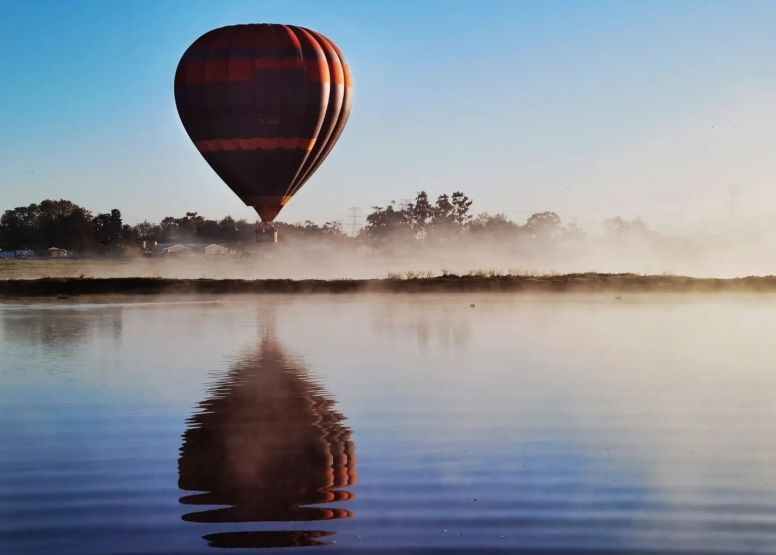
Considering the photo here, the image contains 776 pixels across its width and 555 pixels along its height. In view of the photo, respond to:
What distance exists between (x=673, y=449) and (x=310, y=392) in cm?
783

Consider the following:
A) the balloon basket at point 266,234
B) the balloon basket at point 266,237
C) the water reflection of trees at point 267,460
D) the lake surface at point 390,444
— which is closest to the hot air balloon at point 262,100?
the balloon basket at point 266,234

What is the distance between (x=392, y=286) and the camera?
63594 millimetres

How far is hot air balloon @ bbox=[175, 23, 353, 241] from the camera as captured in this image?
49969 mm

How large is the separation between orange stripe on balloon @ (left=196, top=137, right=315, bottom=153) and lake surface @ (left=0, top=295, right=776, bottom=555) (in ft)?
62.9

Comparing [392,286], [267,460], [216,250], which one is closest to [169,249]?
[216,250]

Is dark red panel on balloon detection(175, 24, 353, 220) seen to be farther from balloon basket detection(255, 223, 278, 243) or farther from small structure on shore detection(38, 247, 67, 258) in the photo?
small structure on shore detection(38, 247, 67, 258)

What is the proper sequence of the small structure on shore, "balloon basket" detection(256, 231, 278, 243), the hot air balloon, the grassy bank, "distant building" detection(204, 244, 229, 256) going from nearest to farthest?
the hot air balloon, "balloon basket" detection(256, 231, 278, 243), the grassy bank, the small structure on shore, "distant building" detection(204, 244, 229, 256)

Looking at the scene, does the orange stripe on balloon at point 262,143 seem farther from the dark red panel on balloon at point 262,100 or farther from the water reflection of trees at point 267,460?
the water reflection of trees at point 267,460

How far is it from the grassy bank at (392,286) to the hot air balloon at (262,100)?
10181 millimetres

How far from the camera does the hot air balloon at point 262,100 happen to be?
50.0 metres

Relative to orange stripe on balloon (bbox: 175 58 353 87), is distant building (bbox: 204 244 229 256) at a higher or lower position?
lower

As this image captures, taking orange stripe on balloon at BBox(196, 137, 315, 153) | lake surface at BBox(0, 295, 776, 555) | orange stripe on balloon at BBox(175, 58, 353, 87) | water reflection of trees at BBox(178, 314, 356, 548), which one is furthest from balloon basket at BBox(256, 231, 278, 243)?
water reflection of trees at BBox(178, 314, 356, 548)

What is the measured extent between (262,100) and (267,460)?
121 ft

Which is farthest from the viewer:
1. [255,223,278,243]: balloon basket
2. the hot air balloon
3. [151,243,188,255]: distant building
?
[151,243,188,255]: distant building
